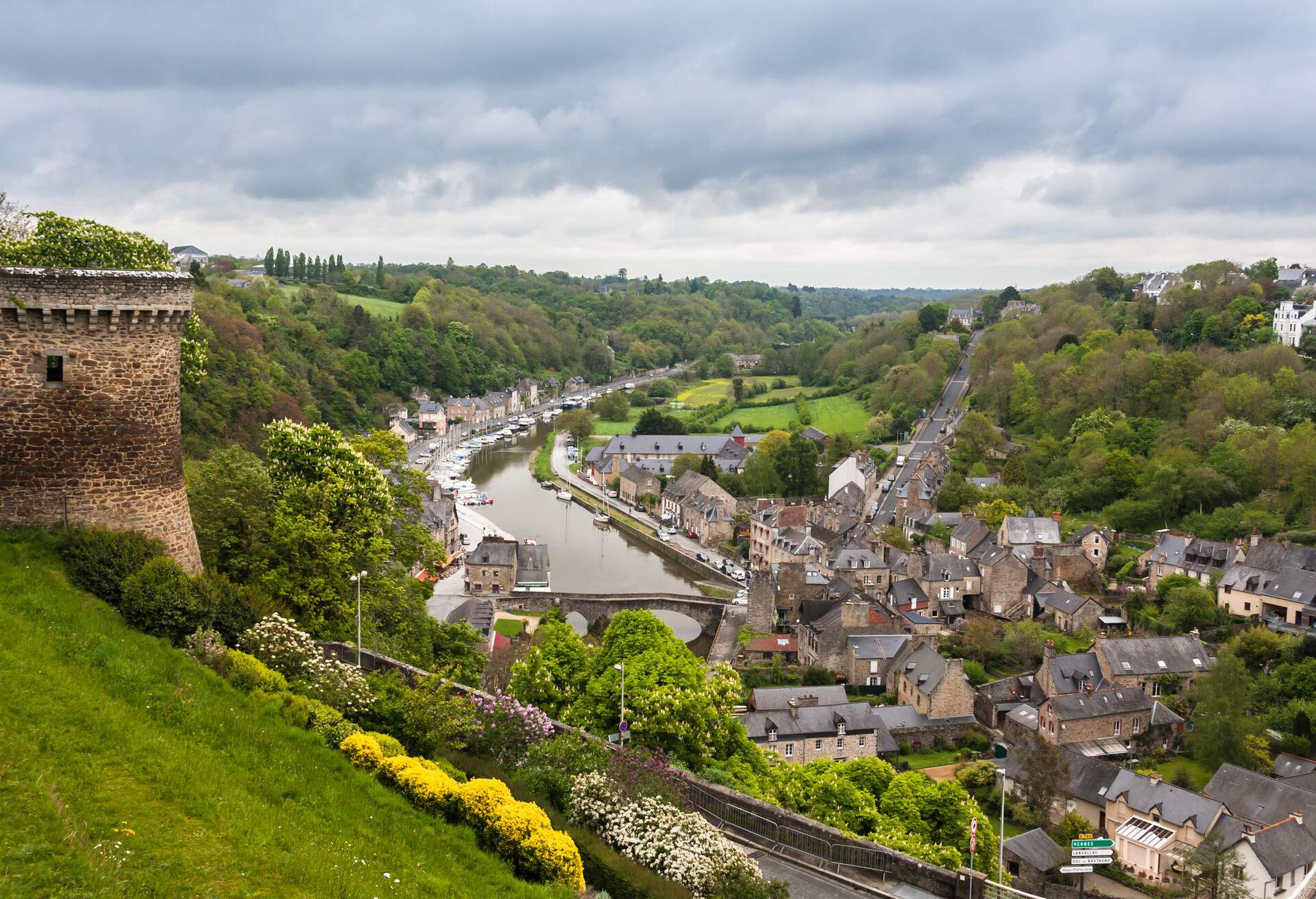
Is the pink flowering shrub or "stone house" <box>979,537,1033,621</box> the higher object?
the pink flowering shrub

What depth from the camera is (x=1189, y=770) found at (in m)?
33.5

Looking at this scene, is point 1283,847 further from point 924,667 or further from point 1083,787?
point 924,667

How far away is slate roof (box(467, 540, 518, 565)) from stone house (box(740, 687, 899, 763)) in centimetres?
1802

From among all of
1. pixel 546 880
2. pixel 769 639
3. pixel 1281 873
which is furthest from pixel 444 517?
pixel 546 880

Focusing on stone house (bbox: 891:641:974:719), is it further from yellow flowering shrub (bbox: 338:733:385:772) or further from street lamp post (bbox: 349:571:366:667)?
yellow flowering shrub (bbox: 338:733:385:772)

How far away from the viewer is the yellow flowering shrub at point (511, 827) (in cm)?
1120

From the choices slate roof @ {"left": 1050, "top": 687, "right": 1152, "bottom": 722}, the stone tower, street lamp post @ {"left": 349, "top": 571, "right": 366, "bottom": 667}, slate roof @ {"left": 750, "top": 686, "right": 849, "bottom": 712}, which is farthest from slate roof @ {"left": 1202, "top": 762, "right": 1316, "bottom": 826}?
the stone tower

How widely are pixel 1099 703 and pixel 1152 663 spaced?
4932 mm

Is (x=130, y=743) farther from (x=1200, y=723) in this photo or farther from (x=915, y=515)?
(x=915, y=515)

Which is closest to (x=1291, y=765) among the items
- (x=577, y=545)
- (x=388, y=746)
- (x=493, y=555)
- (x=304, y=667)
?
(x=388, y=746)

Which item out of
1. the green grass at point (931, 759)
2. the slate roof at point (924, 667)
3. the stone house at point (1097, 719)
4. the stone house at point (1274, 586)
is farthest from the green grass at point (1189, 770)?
the stone house at point (1274, 586)

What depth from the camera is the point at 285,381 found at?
70.9 meters

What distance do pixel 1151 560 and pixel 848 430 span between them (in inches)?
1877

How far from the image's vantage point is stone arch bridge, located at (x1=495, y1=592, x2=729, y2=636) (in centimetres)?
4506
